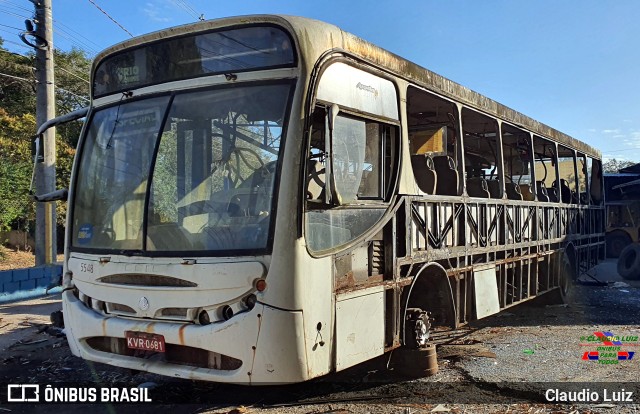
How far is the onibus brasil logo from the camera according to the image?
20.5 ft

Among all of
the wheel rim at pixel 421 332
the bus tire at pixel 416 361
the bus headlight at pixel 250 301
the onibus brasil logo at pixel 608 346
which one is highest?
the bus headlight at pixel 250 301

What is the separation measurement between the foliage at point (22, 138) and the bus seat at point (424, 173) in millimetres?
13628

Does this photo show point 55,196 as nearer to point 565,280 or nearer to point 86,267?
point 86,267

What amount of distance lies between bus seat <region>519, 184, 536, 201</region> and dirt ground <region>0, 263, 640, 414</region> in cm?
202

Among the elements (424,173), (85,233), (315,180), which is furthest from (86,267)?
(424,173)

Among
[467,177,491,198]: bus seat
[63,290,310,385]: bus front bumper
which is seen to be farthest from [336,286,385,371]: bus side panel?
[467,177,491,198]: bus seat

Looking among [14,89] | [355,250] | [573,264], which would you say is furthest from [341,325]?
[14,89]

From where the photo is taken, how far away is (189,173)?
4.23m

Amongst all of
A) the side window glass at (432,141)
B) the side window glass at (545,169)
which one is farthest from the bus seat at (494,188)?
the side window glass at (545,169)

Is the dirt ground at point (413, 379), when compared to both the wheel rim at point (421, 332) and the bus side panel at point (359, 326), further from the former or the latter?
the bus side panel at point (359, 326)

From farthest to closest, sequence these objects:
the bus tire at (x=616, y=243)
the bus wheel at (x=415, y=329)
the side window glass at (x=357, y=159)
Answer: the bus tire at (x=616, y=243) < the bus wheel at (x=415, y=329) < the side window glass at (x=357, y=159)

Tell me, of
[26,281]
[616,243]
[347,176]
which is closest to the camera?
[347,176]

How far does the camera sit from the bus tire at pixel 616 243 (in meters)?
20.0

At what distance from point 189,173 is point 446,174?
3.21 metres
